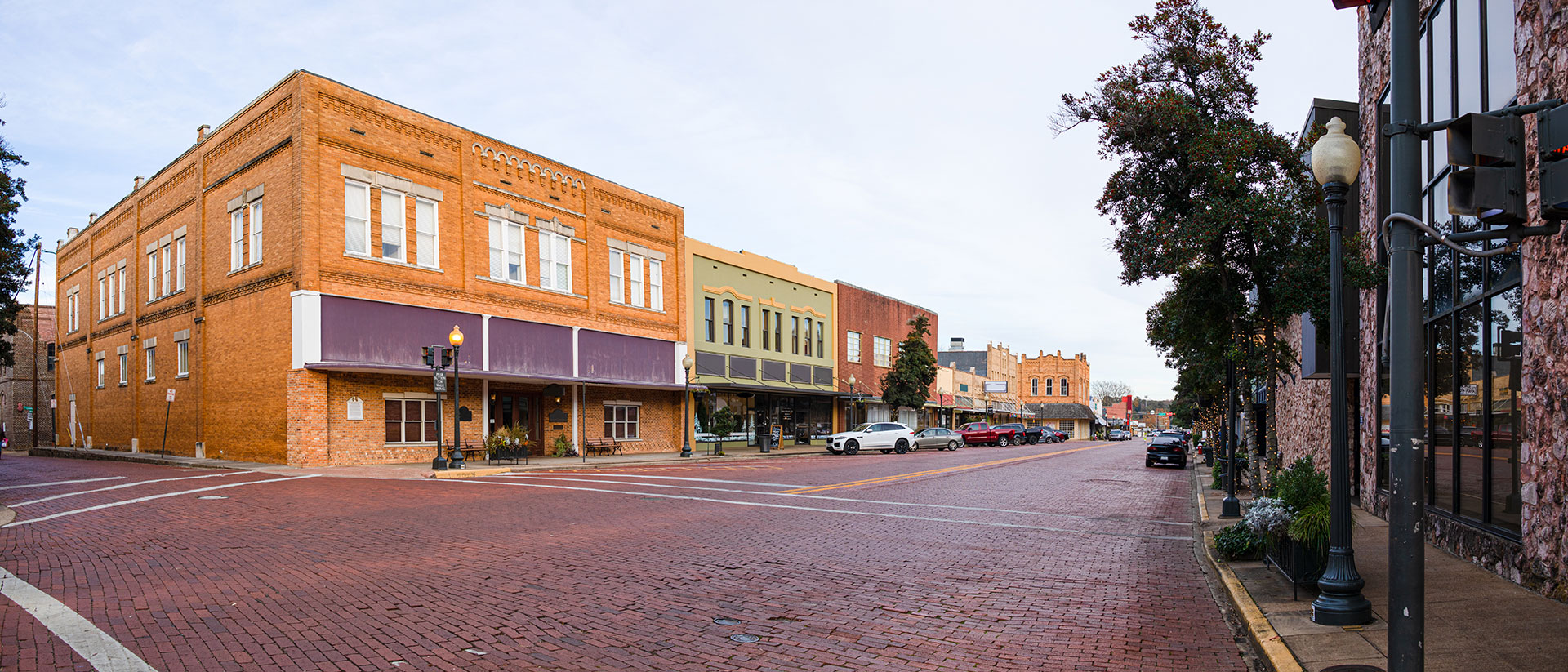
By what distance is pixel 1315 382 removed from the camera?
63.8 feet

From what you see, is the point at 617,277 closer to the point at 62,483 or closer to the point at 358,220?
the point at 358,220

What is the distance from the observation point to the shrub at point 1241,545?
10.0 metres

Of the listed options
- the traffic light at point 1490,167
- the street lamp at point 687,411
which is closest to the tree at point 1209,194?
the traffic light at point 1490,167

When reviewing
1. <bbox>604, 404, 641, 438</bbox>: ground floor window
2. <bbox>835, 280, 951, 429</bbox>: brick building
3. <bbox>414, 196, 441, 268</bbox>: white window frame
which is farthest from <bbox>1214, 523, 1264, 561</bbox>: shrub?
<bbox>835, 280, 951, 429</bbox>: brick building

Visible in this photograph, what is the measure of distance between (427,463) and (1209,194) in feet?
73.1

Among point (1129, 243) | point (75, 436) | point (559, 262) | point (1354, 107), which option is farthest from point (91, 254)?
point (1354, 107)

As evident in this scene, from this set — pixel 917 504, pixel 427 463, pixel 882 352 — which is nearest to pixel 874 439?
pixel 882 352

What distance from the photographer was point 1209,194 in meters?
11.3

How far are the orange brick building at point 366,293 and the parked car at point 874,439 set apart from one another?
7.72 m

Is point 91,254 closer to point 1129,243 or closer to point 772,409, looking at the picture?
point 772,409

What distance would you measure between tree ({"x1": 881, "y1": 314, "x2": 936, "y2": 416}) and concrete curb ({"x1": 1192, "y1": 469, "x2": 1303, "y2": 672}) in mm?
42167

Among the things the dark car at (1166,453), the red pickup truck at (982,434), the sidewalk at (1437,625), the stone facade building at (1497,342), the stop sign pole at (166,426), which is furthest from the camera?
the red pickup truck at (982,434)

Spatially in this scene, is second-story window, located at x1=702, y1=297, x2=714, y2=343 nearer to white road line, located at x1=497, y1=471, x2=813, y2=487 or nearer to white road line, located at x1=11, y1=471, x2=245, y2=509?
white road line, located at x1=497, y1=471, x2=813, y2=487

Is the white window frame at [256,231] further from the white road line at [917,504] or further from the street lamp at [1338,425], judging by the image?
the street lamp at [1338,425]
